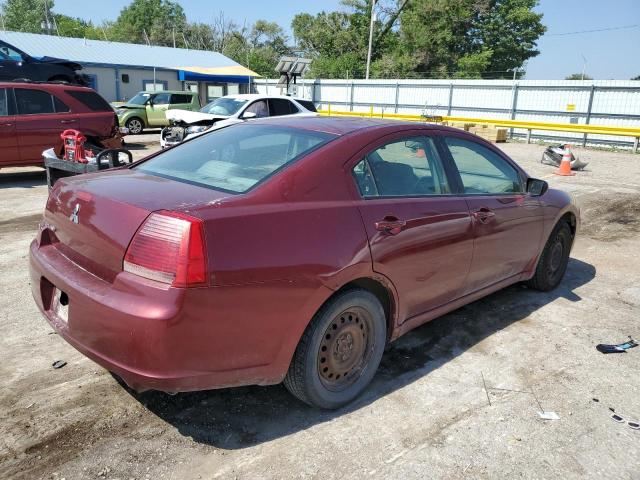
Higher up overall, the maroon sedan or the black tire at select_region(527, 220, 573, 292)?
the maroon sedan

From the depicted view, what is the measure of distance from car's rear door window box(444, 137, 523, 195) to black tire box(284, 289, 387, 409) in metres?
1.32

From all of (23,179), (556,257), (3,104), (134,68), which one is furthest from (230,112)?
(134,68)

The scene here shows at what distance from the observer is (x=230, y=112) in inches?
552

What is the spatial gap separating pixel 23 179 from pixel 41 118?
1.60 meters

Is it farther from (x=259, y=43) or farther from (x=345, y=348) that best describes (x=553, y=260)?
(x=259, y=43)

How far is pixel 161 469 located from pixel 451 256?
86.0 inches

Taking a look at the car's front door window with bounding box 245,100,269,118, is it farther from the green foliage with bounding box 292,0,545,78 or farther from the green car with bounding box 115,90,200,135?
the green foliage with bounding box 292,0,545,78

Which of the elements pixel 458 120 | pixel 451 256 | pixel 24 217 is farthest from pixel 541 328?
pixel 458 120

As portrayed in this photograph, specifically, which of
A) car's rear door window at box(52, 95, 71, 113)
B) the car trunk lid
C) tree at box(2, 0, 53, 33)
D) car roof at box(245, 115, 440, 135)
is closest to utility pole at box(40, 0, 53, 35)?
tree at box(2, 0, 53, 33)

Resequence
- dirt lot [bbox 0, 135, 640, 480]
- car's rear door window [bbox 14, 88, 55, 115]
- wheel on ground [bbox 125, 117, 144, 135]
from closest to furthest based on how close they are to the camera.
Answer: dirt lot [bbox 0, 135, 640, 480] < car's rear door window [bbox 14, 88, 55, 115] < wheel on ground [bbox 125, 117, 144, 135]

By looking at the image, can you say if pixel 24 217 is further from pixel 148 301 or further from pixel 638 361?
pixel 638 361

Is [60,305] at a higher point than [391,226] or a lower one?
lower

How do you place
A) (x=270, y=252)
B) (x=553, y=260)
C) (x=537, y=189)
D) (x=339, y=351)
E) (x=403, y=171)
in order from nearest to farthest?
(x=270, y=252), (x=339, y=351), (x=403, y=171), (x=537, y=189), (x=553, y=260)

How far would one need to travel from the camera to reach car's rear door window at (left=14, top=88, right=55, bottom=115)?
31.8ft
